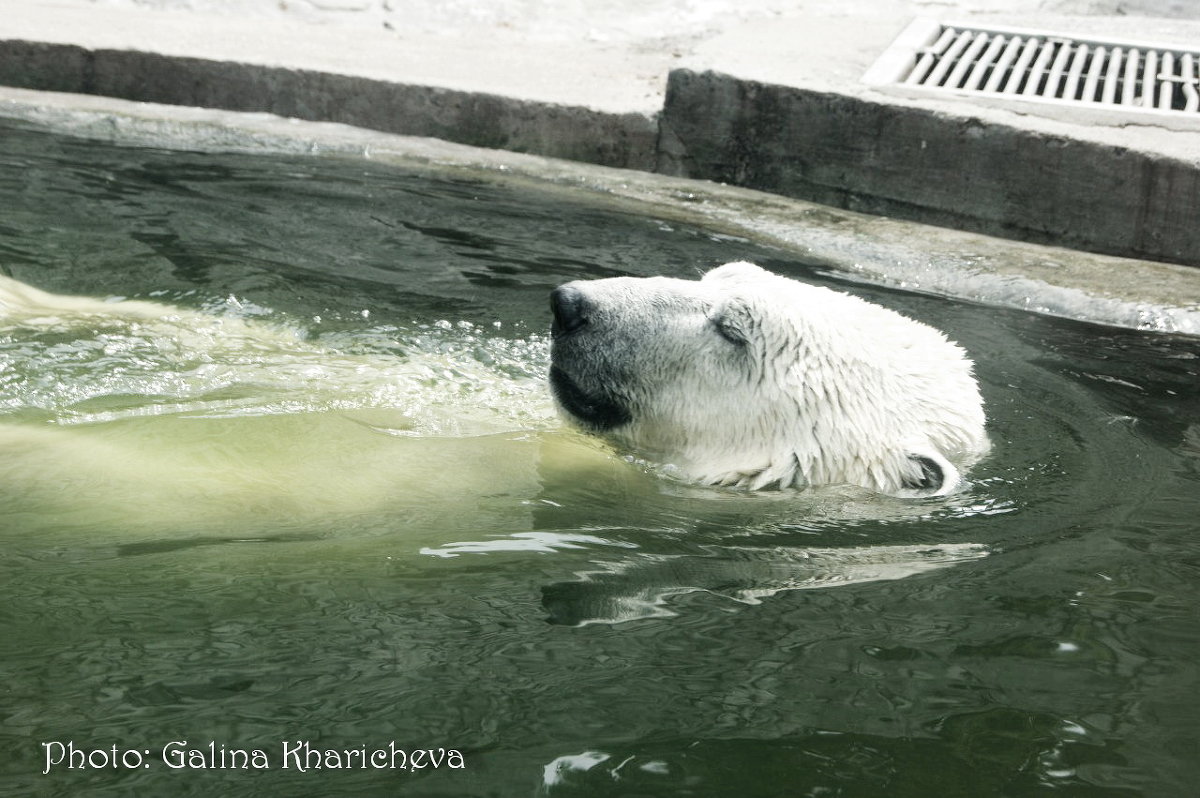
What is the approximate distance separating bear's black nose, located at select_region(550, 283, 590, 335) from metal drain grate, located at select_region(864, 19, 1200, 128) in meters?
3.11

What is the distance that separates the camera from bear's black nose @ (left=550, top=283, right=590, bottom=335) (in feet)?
10.0

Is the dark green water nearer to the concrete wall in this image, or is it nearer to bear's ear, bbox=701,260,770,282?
bear's ear, bbox=701,260,770,282

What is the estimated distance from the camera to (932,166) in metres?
5.36

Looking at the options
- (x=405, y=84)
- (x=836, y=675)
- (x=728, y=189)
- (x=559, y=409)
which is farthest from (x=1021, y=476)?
(x=405, y=84)

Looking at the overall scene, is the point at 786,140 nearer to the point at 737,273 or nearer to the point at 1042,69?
the point at 1042,69

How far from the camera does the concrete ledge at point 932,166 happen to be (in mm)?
4984

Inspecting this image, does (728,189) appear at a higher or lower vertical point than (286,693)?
higher

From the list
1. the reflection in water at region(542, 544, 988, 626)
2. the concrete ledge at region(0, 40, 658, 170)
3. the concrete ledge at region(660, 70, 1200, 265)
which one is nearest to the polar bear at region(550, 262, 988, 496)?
the reflection in water at region(542, 544, 988, 626)

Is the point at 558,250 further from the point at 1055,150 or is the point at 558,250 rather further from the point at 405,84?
the point at 1055,150

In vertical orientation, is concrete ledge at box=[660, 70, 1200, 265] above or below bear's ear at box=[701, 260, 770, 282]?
above

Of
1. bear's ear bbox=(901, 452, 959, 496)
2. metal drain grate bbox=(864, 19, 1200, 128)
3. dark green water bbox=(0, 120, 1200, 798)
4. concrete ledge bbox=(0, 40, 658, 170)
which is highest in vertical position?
metal drain grate bbox=(864, 19, 1200, 128)

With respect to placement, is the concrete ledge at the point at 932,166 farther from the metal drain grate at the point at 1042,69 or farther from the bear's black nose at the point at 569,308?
the bear's black nose at the point at 569,308

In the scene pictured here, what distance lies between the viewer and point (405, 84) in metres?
5.98

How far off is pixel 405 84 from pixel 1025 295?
306 cm
